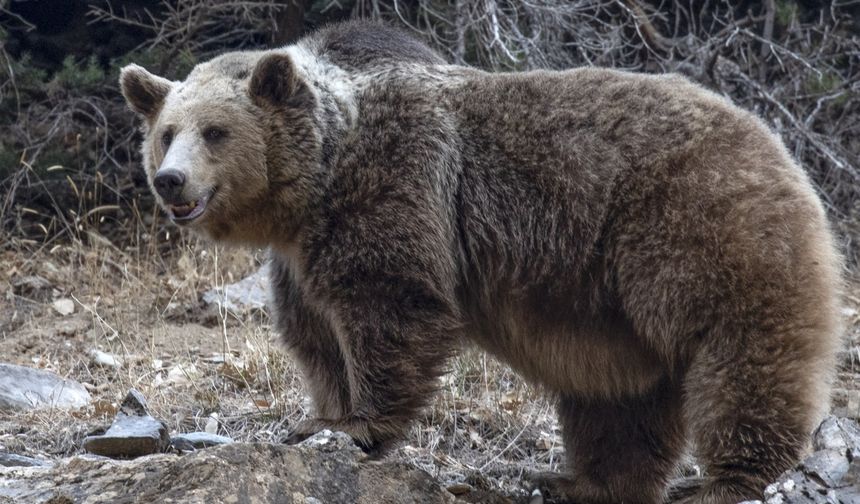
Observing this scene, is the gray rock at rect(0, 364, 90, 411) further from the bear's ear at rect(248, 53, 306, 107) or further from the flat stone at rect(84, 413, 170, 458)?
the bear's ear at rect(248, 53, 306, 107)

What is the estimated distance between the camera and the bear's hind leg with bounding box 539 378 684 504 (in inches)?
194

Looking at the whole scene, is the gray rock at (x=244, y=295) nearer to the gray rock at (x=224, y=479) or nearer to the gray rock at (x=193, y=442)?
the gray rock at (x=193, y=442)

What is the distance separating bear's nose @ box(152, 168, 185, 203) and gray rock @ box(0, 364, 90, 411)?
1.85 metres

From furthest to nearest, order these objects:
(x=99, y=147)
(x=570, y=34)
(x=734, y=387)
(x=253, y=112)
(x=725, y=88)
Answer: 1. (x=99, y=147)
2. (x=570, y=34)
3. (x=725, y=88)
4. (x=253, y=112)
5. (x=734, y=387)

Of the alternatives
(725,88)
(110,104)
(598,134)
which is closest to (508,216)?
(598,134)

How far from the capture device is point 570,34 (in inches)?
368

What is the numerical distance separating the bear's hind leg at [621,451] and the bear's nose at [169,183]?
75.0 inches

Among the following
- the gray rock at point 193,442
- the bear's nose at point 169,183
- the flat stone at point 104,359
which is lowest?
the flat stone at point 104,359

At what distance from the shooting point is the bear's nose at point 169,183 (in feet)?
14.8

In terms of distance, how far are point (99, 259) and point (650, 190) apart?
5.60m

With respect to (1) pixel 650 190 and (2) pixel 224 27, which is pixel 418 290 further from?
(2) pixel 224 27

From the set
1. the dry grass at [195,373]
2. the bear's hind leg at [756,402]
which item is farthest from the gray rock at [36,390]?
the bear's hind leg at [756,402]

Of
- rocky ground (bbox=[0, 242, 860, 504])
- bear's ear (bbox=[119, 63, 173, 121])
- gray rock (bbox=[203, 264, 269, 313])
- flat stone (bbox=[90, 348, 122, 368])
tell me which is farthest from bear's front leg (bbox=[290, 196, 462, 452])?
gray rock (bbox=[203, 264, 269, 313])

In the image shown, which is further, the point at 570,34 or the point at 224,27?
the point at 224,27
